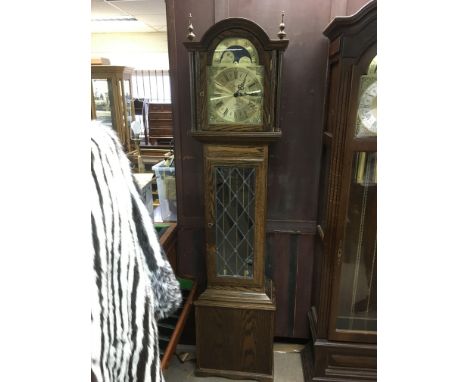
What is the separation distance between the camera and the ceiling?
2402 mm

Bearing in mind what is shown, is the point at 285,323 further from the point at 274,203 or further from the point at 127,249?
the point at 127,249

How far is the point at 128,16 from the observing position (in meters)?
2.88

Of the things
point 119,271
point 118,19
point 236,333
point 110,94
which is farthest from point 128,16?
point 119,271

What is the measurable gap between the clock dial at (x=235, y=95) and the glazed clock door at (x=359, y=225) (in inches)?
14.2

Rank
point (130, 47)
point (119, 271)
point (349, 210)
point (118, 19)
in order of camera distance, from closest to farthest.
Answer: point (119, 271) < point (349, 210) < point (118, 19) < point (130, 47)

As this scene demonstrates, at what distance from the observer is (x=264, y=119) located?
1.26 meters

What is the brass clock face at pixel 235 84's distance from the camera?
1.23m

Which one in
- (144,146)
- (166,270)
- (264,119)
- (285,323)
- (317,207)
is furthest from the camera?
(144,146)

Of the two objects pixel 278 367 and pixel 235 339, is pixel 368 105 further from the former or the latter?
pixel 278 367

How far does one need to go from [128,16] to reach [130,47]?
89cm

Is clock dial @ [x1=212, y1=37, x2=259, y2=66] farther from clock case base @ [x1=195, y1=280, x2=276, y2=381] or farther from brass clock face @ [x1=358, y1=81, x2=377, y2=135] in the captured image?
clock case base @ [x1=195, y1=280, x2=276, y2=381]
